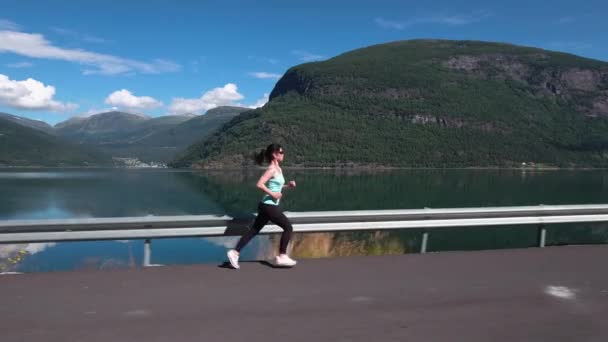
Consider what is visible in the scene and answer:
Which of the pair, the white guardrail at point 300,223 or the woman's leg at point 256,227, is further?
the woman's leg at point 256,227

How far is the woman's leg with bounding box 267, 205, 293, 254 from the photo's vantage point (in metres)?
6.67

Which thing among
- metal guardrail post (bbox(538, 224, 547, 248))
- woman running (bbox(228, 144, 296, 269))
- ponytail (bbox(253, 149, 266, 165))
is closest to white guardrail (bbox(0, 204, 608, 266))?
metal guardrail post (bbox(538, 224, 547, 248))

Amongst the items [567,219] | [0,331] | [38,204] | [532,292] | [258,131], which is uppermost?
[258,131]

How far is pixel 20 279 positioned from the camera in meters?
6.12

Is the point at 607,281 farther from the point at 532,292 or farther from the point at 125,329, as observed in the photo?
the point at 125,329

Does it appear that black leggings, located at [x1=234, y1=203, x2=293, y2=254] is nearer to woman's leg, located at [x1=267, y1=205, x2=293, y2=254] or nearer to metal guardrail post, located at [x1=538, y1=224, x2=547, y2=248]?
woman's leg, located at [x1=267, y1=205, x2=293, y2=254]

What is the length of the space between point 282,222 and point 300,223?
75 centimetres

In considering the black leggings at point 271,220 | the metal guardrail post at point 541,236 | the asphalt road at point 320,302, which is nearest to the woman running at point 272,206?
the black leggings at point 271,220

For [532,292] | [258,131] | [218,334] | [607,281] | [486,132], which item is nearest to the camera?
[218,334]

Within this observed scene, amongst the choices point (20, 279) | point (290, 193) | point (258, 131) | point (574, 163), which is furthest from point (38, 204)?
point (574, 163)

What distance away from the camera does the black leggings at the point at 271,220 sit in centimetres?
668

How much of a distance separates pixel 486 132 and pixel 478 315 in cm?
19706

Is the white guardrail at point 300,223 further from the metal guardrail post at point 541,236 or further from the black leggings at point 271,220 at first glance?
the black leggings at point 271,220

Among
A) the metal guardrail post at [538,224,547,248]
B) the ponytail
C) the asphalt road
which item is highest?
the ponytail
